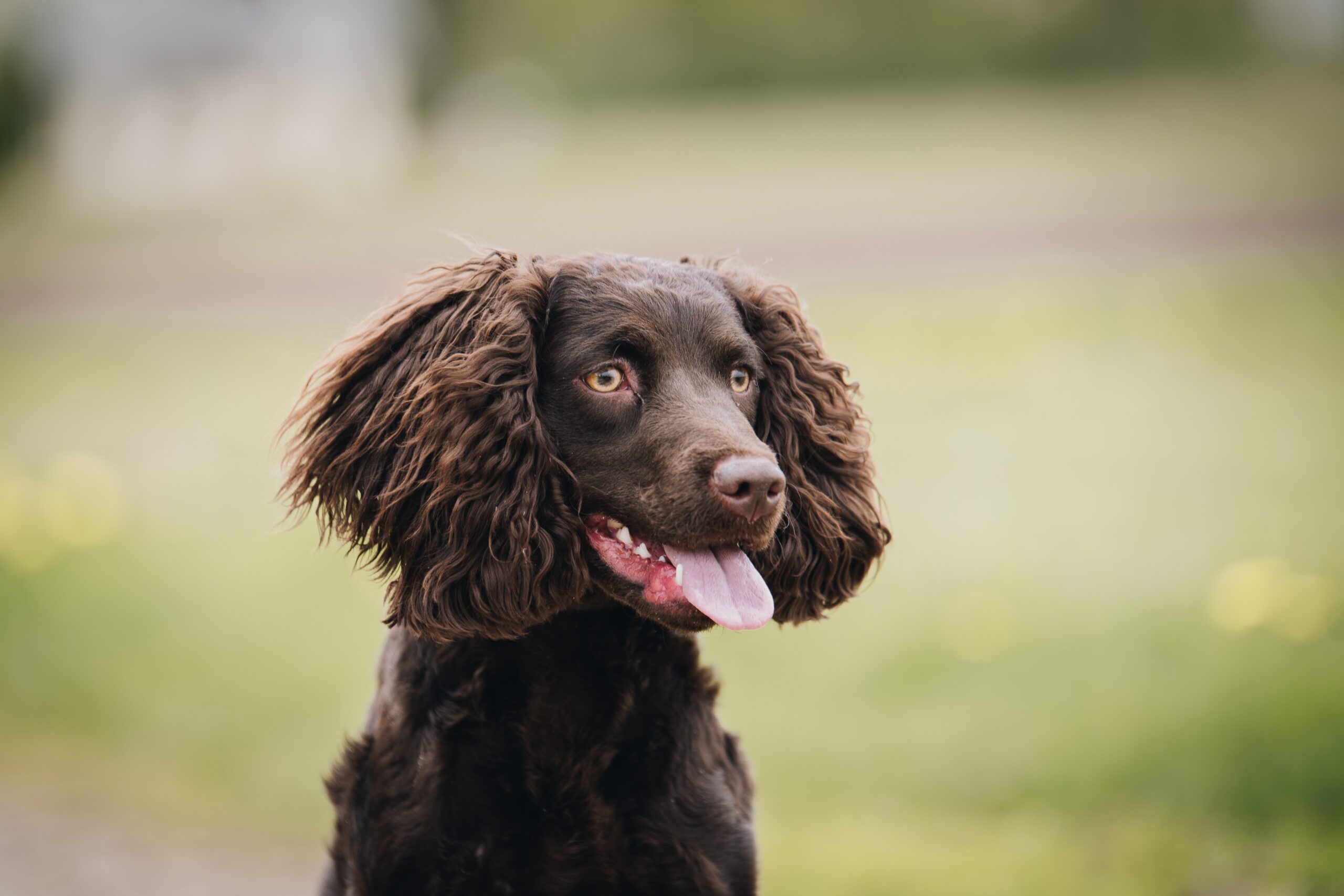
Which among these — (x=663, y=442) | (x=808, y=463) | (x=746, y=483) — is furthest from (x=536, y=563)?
(x=808, y=463)

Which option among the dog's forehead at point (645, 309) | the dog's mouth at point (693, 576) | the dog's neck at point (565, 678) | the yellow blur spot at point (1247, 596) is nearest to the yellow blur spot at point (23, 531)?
the dog's neck at point (565, 678)

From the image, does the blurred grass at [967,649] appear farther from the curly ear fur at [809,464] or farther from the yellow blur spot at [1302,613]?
the curly ear fur at [809,464]

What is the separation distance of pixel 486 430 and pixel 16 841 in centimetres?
317

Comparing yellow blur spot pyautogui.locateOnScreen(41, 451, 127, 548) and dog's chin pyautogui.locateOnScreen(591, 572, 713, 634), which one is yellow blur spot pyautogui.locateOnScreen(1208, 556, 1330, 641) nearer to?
dog's chin pyautogui.locateOnScreen(591, 572, 713, 634)

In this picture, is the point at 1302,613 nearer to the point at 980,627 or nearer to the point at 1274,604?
the point at 1274,604

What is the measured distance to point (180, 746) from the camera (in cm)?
525

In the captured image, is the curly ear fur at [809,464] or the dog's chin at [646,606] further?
the curly ear fur at [809,464]

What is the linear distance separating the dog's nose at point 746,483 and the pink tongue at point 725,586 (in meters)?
0.16

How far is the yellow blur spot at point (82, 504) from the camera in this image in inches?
273

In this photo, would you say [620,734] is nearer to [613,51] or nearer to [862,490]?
[862,490]

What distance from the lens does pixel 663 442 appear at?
256 cm

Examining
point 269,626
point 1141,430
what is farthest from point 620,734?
point 1141,430

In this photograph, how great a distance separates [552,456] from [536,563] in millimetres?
249

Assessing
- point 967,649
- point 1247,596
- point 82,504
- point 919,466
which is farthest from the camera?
point 919,466
